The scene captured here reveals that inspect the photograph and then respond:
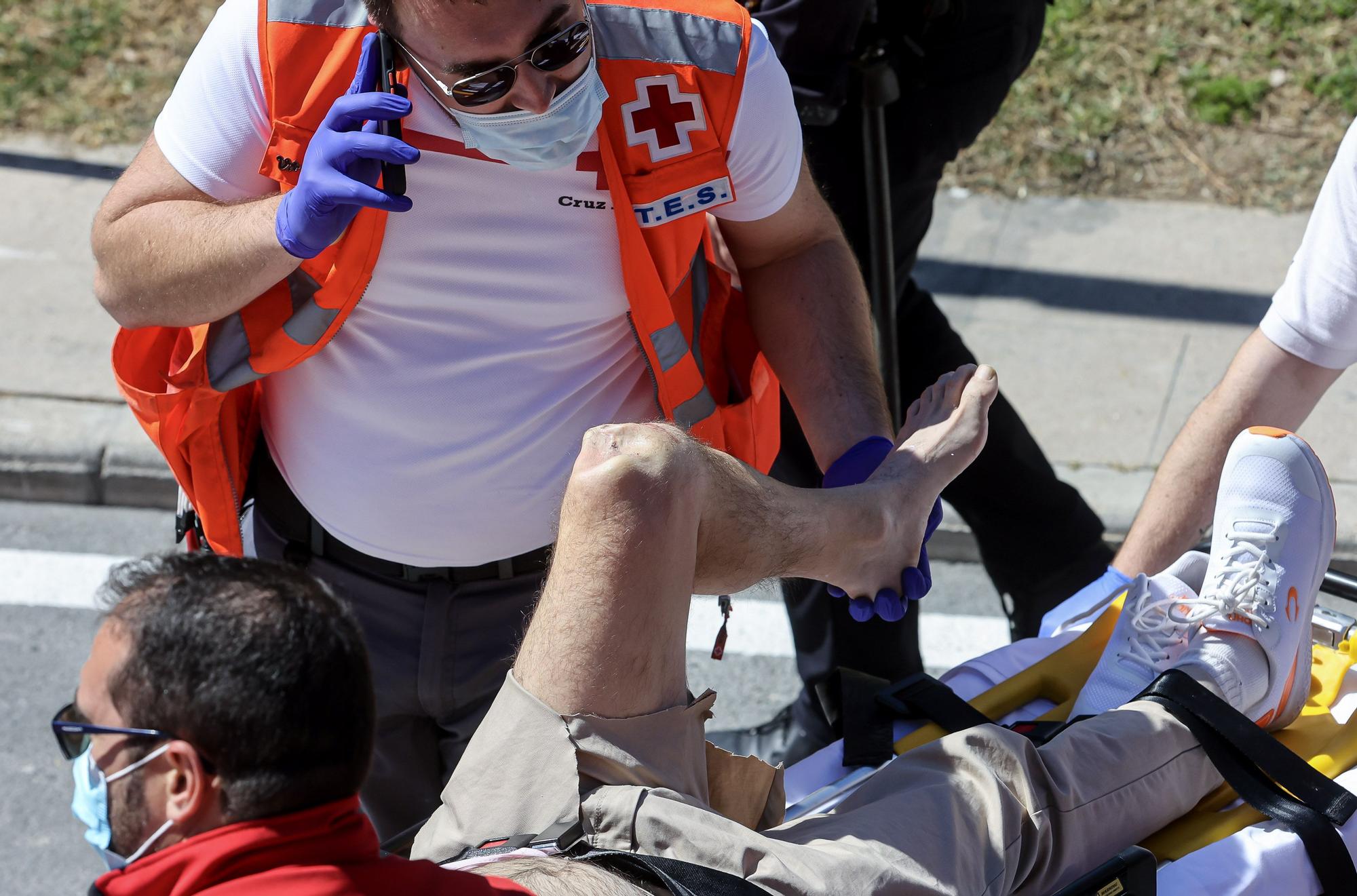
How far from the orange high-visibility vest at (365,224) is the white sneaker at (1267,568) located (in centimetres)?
93

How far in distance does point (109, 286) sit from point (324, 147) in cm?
47

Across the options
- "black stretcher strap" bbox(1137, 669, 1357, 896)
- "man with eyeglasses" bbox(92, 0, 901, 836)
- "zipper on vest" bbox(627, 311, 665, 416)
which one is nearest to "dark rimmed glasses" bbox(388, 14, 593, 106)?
"man with eyeglasses" bbox(92, 0, 901, 836)

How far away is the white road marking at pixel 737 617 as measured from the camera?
12.7 ft

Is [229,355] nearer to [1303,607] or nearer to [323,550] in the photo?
[323,550]

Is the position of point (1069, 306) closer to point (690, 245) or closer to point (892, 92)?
point (892, 92)

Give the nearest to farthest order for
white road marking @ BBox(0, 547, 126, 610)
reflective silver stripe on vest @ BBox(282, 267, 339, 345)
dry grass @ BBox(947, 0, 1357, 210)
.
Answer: reflective silver stripe on vest @ BBox(282, 267, 339, 345) < white road marking @ BBox(0, 547, 126, 610) < dry grass @ BBox(947, 0, 1357, 210)

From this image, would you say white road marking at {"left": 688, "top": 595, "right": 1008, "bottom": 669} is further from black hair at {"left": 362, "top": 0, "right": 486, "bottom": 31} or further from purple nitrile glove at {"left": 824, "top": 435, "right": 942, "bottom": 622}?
black hair at {"left": 362, "top": 0, "right": 486, "bottom": 31}

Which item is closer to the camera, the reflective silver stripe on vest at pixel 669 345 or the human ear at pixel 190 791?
the human ear at pixel 190 791

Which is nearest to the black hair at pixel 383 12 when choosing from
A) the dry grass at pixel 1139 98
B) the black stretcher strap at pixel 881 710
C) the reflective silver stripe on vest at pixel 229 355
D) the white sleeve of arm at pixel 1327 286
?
the reflective silver stripe on vest at pixel 229 355

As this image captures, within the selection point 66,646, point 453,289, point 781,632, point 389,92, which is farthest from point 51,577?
point 389,92

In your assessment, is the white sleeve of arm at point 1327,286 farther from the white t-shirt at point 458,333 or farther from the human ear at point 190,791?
the human ear at point 190,791

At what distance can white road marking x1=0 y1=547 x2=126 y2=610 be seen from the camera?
3988mm

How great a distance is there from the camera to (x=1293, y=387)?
2473mm

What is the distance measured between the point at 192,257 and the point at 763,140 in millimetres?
851
